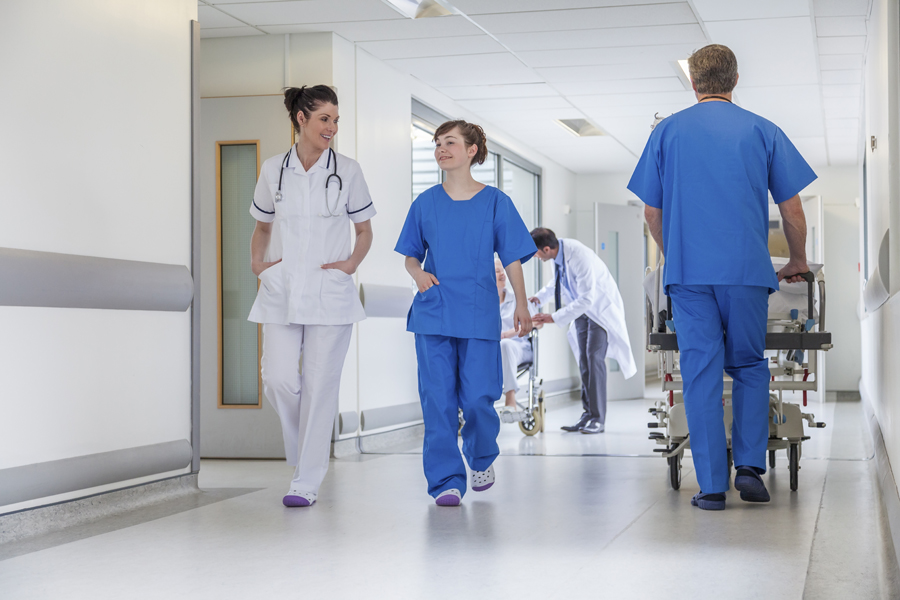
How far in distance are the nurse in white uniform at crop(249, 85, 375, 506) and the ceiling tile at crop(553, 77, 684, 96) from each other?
359 cm

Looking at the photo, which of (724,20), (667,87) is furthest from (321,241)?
(667,87)

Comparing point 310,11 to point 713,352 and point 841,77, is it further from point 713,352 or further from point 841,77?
point 841,77

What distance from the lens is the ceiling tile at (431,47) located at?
18.6 feet

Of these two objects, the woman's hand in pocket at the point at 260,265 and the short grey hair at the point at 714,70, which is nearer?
the short grey hair at the point at 714,70

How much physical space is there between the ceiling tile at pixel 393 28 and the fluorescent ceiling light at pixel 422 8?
0.05 m

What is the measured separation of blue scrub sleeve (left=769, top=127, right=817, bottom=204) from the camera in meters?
3.32

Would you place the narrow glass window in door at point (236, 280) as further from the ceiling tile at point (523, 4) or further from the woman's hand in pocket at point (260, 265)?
the woman's hand in pocket at point (260, 265)

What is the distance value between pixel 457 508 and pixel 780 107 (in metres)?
5.31

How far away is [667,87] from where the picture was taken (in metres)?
7.00

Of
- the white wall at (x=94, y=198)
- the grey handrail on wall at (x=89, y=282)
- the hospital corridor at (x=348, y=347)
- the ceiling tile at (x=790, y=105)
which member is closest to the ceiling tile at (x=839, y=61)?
the ceiling tile at (x=790, y=105)

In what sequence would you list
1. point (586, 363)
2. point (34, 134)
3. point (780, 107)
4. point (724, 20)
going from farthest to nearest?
point (780, 107) < point (586, 363) < point (724, 20) < point (34, 134)

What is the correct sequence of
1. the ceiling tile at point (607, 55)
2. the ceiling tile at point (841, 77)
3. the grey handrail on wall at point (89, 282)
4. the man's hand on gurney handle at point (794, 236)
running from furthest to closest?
the ceiling tile at point (841, 77) → the ceiling tile at point (607, 55) → the man's hand on gurney handle at point (794, 236) → the grey handrail on wall at point (89, 282)

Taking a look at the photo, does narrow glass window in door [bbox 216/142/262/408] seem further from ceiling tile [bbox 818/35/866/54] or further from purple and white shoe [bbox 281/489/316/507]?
ceiling tile [bbox 818/35/866/54]

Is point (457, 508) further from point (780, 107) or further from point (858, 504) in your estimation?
point (780, 107)
